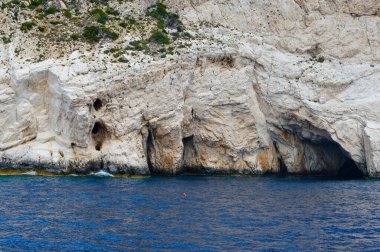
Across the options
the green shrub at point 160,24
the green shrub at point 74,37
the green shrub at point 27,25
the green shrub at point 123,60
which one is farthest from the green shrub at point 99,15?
the green shrub at point 123,60

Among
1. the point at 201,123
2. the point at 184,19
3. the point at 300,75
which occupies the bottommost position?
the point at 201,123

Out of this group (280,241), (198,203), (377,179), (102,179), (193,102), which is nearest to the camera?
(280,241)

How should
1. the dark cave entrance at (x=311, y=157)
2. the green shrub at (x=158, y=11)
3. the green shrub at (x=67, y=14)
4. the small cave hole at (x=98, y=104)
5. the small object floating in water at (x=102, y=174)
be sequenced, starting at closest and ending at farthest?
the small object floating in water at (x=102, y=174) < the small cave hole at (x=98, y=104) < the dark cave entrance at (x=311, y=157) < the green shrub at (x=67, y=14) < the green shrub at (x=158, y=11)

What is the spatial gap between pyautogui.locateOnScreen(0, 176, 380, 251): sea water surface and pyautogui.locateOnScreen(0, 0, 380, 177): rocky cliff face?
6.27 m

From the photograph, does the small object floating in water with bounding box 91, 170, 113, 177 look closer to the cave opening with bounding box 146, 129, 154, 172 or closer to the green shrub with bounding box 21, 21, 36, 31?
the cave opening with bounding box 146, 129, 154, 172

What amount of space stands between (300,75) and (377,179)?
1217 centimetres

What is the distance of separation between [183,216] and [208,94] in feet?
83.7

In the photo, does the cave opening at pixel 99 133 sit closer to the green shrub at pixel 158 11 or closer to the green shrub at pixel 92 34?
the green shrub at pixel 92 34

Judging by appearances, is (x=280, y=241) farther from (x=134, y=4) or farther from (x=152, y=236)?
(x=134, y=4)

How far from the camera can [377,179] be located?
4841cm

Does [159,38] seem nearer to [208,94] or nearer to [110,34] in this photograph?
[110,34]

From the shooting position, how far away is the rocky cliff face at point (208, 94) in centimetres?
4831

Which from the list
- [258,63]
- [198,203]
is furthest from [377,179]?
[198,203]

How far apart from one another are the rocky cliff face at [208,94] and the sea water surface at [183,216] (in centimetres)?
627
